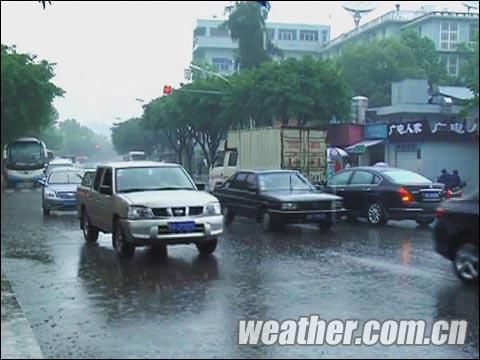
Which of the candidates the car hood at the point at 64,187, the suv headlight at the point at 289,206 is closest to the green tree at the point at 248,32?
the car hood at the point at 64,187

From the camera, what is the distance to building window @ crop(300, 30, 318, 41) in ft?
301

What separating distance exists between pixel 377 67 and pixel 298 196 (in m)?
45.0

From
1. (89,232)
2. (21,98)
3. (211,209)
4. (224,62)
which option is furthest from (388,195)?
(224,62)

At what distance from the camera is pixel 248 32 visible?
175 feet

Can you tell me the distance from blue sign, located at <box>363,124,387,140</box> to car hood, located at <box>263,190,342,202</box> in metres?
21.6

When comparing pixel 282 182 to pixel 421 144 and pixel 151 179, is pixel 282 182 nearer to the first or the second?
pixel 151 179

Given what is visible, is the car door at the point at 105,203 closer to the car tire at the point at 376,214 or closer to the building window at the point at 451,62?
the car tire at the point at 376,214

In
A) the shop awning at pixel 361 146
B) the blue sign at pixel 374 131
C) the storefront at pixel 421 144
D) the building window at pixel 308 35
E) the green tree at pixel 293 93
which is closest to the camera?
the storefront at pixel 421 144

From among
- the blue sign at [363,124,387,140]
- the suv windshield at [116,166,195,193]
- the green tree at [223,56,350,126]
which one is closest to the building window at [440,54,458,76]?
the blue sign at [363,124,387,140]

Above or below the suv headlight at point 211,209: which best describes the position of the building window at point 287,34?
above

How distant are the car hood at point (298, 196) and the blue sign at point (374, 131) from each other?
21637 millimetres

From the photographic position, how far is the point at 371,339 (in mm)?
5848

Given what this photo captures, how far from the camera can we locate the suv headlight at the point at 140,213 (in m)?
10.1

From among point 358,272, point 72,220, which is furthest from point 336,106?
point 358,272
